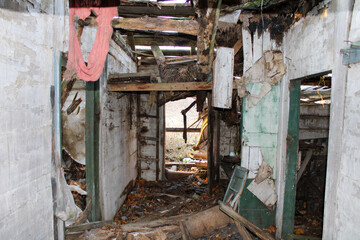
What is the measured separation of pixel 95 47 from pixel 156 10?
228 cm

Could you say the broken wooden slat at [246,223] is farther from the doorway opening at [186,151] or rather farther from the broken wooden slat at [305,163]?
the doorway opening at [186,151]

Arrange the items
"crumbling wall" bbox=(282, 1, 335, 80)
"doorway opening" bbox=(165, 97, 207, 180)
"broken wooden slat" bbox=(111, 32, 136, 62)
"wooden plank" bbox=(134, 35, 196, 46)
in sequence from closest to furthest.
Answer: "crumbling wall" bbox=(282, 1, 335, 80) → "broken wooden slat" bbox=(111, 32, 136, 62) → "wooden plank" bbox=(134, 35, 196, 46) → "doorway opening" bbox=(165, 97, 207, 180)

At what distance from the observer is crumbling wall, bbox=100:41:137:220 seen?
15.3ft

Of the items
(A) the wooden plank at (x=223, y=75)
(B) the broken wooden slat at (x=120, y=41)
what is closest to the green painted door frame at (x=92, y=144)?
(B) the broken wooden slat at (x=120, y=41)

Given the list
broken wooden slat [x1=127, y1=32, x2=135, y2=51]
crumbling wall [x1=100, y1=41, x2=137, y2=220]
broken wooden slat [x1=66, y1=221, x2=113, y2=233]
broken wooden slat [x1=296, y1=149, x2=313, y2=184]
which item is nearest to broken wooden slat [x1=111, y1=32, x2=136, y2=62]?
crumbling wall [x1=100, y1=41, x2=137, y2=220]

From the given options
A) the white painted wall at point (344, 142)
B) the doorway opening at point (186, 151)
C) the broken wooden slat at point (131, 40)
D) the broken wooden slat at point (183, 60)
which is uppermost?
the broken wooden slat at point (131, 40)

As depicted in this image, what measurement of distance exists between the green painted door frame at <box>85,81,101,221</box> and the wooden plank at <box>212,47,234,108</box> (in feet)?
8.09

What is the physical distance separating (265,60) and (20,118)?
3897mm

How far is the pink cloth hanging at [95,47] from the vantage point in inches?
113

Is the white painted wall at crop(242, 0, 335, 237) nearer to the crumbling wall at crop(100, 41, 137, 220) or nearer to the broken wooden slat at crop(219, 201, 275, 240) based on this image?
the broken wooden slat at crop(219, 201, 275, 240)

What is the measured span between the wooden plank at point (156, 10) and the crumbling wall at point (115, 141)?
30.7 inches

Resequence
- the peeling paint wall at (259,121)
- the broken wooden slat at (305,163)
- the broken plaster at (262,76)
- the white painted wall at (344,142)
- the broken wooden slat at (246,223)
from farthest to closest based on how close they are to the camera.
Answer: the broken wooden slat at (305,163), the peeling paint wall at (259,121), the broken plaster at (262,76), the broken wooden slat at (246,223), the white painted wall at (344,142)

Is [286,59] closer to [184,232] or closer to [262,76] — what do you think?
[262,76]

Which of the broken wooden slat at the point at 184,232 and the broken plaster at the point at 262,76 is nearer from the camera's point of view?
the broken wooden slat at the point at 184,232
